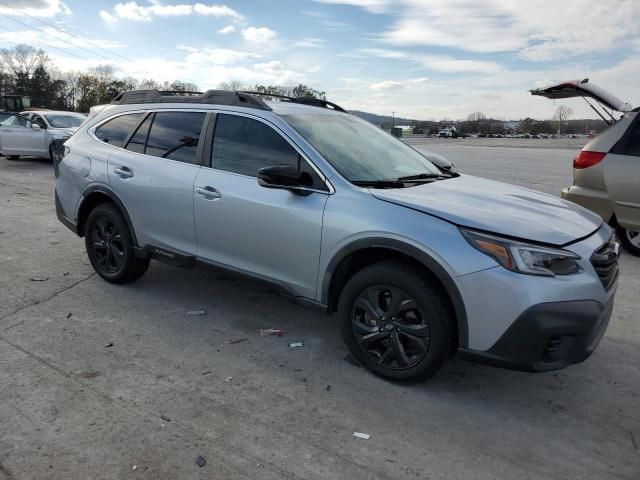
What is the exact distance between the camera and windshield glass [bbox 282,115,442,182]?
364 centimetres

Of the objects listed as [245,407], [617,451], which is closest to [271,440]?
[245,407]

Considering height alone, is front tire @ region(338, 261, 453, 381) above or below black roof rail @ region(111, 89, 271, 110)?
below

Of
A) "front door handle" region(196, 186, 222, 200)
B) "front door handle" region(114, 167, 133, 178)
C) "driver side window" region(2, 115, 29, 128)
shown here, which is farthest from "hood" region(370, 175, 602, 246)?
"driver side window" region(2, 115, 29, 128)

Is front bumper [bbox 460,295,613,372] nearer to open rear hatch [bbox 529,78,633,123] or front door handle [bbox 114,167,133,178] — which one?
front door handle [bbox 114,167,133,178]

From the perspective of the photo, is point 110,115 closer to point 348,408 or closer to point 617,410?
point 348,408

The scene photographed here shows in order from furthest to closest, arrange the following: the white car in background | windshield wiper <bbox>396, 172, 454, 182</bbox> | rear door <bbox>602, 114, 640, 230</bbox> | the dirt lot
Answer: the white car in background, rear door <bbox>602, 114, 640, 230</bbox>, windshield wiper <bbox>396, 172, 454, 182</bbox>, the dirt lot

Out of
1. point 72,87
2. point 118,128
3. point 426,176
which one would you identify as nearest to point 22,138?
point 118,128

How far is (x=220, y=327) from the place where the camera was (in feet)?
13.5

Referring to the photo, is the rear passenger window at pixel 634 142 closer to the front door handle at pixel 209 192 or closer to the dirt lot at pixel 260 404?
the dirt lot at pixel 260 404

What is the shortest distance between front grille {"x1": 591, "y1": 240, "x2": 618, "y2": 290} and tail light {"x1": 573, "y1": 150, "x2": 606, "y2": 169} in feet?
10.9

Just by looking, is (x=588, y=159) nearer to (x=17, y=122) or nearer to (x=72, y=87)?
(x=17, y=122)

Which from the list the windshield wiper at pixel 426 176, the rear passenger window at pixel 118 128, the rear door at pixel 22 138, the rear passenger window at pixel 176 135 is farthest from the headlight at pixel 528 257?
the rear door at pixel 22 138

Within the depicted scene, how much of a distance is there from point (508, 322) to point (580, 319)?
382 mm

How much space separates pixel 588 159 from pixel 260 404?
516cm
